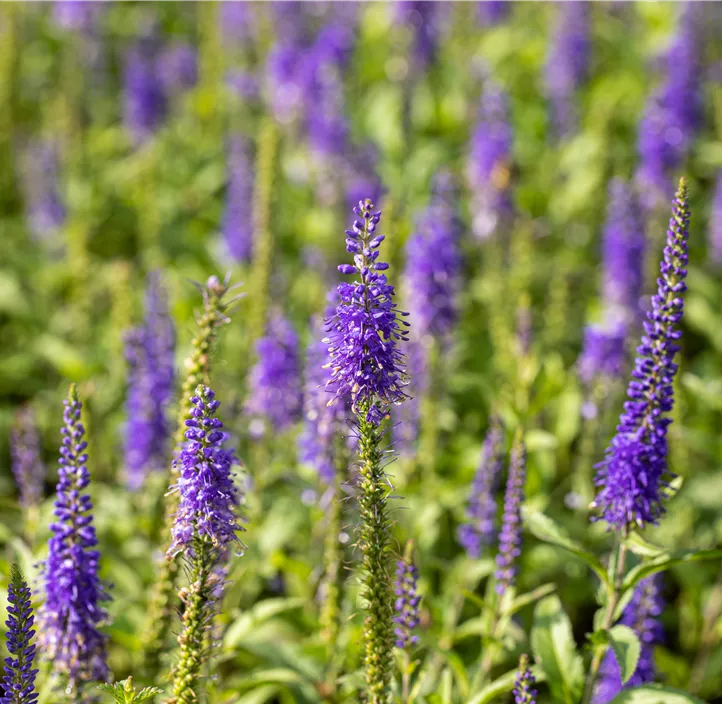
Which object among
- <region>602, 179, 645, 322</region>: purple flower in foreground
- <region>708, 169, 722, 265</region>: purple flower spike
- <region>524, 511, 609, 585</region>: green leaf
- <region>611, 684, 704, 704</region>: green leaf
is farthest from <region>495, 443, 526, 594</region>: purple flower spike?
<region>708, 169, 722, 265</region>: purple flower spike

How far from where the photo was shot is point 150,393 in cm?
616

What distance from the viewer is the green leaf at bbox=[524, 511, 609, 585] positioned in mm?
4219

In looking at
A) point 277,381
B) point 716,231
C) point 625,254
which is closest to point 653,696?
point 277,381

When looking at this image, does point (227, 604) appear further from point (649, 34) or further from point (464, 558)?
point (649, 34)

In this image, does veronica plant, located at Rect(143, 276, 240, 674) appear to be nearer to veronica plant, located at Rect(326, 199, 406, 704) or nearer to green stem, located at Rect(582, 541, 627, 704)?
veronica plant, located at Rect(326, 199, 406, 704)

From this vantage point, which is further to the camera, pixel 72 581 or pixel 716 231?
pixel 716 231

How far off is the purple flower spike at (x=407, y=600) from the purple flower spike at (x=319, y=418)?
1.25m

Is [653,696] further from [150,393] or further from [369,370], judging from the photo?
[150,393]

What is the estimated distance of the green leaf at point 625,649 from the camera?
4027mm

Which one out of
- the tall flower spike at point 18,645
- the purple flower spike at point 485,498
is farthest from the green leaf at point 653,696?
the tall flower spike at point 18,645

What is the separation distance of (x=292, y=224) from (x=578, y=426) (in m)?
4.21

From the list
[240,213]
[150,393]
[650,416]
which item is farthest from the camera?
[240,213]

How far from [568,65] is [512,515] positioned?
7.84 m

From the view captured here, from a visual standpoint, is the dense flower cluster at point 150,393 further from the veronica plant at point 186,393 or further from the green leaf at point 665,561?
the green leaf at point 665,561
